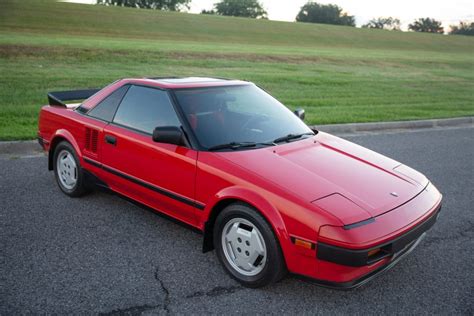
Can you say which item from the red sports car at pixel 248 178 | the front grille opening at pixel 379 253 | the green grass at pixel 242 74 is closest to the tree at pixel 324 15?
the green grass at pixel 242 74

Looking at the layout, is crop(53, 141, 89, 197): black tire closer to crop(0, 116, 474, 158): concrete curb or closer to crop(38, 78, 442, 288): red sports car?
crop(38, 78, 442, 288): red sports car

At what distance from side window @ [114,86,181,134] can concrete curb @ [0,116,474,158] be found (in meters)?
2.67

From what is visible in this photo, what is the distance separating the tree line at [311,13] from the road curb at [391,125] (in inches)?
3003

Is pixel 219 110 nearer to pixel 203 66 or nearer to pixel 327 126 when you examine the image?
pixel 327 126

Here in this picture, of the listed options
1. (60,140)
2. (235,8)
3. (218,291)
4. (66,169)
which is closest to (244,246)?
(218,291)

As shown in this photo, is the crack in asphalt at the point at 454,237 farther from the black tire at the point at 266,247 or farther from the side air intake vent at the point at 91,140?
the side air intake vent at the point at 91,140

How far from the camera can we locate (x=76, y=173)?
450cm

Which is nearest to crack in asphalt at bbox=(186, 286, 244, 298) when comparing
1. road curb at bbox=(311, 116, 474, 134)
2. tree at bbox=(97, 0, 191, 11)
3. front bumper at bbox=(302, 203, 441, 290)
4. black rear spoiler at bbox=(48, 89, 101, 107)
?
front bumper at bbox=(302, 203, 441, 290)

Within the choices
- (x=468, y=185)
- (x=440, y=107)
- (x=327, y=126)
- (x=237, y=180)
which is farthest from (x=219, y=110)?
(x=440, y=107)

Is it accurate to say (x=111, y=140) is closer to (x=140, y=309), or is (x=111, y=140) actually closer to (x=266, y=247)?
(x=140, y=309)

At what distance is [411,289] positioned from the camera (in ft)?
10.2

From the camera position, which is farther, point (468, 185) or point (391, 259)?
point (468, 185)

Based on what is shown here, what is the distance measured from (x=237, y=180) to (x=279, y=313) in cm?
93

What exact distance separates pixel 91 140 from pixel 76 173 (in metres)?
0.48
